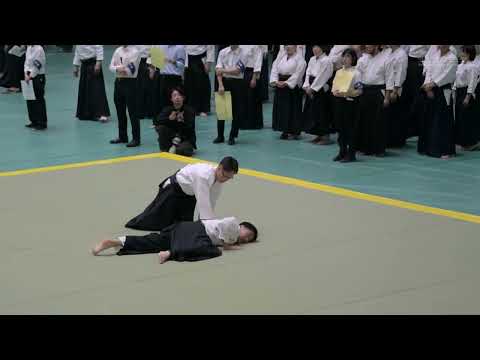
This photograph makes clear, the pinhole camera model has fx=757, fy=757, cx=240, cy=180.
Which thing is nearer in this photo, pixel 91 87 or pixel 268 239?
pixel 268 239

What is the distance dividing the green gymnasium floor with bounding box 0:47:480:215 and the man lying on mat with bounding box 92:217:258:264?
2899 mm

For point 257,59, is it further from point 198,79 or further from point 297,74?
point 198,79

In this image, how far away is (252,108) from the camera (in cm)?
1217

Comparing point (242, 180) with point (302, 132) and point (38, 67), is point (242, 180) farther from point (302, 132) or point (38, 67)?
point (38, 67)

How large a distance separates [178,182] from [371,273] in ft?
5.71

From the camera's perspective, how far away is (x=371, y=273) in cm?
518

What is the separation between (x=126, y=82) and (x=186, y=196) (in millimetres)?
4826

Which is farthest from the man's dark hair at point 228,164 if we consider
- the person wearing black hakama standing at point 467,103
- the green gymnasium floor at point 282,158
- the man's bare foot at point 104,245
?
the person wearing black hakama standing at point 467,103

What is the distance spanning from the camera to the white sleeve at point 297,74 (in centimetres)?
1098

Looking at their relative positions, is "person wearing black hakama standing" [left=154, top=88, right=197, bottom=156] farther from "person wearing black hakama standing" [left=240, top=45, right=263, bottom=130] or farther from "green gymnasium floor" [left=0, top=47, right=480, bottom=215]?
"person wearing black hakama standing" [left=240, top=45, right=263, bottom=130]

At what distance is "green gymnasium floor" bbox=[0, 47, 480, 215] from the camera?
26.9 feet

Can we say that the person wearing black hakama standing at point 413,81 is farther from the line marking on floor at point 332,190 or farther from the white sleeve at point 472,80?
the line marking on floor at point 332,190

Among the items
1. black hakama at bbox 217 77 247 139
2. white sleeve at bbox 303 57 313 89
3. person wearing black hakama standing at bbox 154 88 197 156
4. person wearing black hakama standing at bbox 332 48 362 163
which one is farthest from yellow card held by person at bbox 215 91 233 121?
person wearing black hakama standing at bbox 332 48 362 163

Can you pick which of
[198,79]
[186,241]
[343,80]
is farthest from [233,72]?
[186,241]
